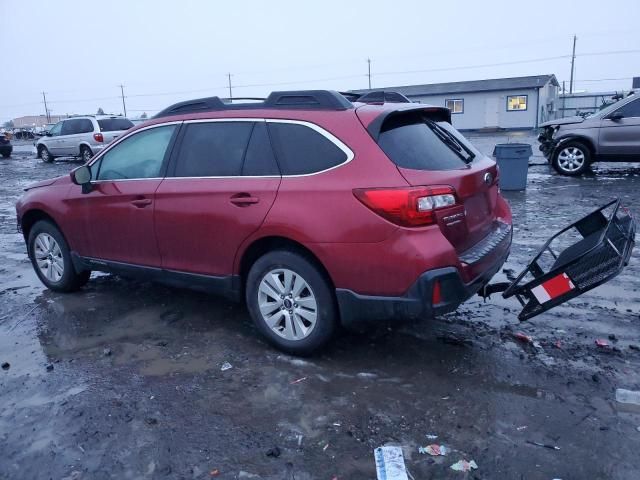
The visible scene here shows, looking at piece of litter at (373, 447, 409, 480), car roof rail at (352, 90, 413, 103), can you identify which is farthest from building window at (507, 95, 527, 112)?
piece of litter at (373, 447, 409, 480)

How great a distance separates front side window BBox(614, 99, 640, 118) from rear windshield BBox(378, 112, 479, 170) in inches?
392

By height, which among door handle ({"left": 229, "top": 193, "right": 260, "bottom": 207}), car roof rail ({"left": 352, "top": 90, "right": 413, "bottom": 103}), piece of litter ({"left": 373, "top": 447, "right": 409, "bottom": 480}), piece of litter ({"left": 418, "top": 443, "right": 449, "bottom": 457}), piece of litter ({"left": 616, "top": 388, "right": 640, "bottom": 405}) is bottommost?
piece of litter ({"left": 616, "top": 388, "right": 640, "bottom": 405})

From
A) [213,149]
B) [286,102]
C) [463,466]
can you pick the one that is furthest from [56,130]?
[463,466]

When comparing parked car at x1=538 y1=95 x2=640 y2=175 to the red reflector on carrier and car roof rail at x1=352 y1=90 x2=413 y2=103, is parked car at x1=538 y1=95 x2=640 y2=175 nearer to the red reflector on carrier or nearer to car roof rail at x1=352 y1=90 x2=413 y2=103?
car roof rail at x1=352 y1=90 x2=413 y2=103

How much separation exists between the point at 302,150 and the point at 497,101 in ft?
114

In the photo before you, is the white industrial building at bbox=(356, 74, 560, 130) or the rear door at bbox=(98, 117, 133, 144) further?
the white industrial building at bbox=(356, 74, 560, 130)

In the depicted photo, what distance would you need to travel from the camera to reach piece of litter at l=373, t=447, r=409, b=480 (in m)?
2.81

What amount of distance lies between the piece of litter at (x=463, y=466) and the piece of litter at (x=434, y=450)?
0.10m

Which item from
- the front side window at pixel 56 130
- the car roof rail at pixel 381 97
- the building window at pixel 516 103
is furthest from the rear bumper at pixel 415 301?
the building window at pixel 516 103

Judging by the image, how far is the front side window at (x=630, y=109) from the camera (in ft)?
40.2

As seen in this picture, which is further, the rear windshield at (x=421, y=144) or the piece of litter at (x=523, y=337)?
the piece of litter at (x=523, y=337)

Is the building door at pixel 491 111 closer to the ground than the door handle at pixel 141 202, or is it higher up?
closer to the ground

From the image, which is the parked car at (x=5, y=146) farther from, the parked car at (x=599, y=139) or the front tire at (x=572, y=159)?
the front tire at (x=572, y=159)

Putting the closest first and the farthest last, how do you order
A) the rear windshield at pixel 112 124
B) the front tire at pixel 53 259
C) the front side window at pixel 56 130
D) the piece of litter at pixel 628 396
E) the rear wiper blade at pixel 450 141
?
the piece of litter at pixel 628 396, the rear wiper blade at pixel 450 141, the front tire at pixel 53 259, the rear windshield at pixel 112 124, the front side window at pixel 56 130
